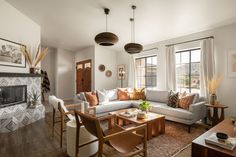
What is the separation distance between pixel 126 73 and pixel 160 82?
A: 1829 millimetres

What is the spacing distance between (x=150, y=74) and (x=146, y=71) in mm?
252

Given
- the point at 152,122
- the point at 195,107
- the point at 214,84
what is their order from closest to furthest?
the point at 152,122 < the point at 195,107 < the point at 214,84

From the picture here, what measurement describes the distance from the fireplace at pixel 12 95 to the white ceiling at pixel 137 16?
2.14m

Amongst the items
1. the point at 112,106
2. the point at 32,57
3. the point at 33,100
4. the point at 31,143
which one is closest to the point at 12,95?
the point at 33,100

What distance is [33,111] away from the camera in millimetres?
3951

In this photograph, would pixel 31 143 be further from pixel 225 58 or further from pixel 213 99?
pixel 225 58

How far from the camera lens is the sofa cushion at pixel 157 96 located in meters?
4.43

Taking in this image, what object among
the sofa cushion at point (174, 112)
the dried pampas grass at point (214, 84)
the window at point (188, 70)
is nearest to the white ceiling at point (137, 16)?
the window at point (188, 70)

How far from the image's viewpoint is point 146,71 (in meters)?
5.86

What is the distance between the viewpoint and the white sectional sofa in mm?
3273

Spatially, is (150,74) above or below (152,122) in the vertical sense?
above

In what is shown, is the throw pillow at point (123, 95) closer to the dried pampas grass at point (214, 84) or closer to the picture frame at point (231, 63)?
the dried pampas grass at point (214, 84)

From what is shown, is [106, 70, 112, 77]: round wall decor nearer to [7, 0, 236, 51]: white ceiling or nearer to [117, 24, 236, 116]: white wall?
[7, 0, 236, 51]: white ceiling

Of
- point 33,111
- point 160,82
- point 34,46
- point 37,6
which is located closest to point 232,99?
point 160,82
